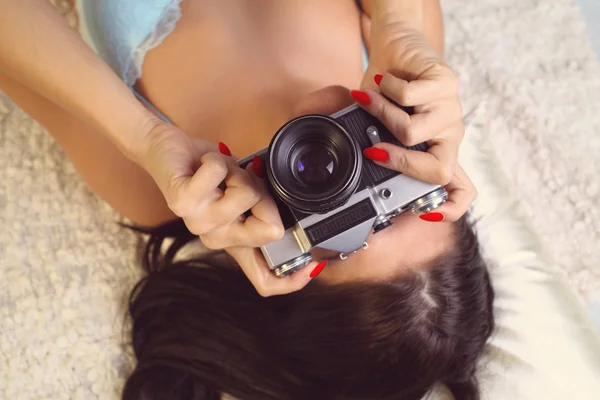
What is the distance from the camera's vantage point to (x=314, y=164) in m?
0.59

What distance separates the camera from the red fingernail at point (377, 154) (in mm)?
591

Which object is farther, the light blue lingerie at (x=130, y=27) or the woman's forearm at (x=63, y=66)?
the light blue lingerie at (x=130, y=27)

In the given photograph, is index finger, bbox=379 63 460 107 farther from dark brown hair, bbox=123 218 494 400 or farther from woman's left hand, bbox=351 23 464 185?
dark brown hair, bbox=123 218 494 400

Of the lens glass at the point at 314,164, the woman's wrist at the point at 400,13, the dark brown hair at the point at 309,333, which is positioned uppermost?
the woman's wrist at the point at 400,13

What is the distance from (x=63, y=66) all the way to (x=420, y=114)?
447 mm

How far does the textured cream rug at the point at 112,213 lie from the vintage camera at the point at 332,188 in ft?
1.55

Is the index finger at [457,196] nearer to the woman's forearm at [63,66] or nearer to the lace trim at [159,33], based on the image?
the woman's forearm at [63,66]

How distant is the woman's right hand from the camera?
56cm

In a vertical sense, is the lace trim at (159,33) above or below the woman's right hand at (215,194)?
above

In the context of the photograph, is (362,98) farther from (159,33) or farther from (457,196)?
(159,33)

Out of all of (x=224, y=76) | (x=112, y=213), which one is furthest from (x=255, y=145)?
(x=112, y=213)

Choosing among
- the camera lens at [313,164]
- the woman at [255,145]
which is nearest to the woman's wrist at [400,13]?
the woman at [255,145]

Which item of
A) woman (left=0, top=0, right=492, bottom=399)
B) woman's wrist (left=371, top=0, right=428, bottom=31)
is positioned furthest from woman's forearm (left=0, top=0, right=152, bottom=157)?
woman's wrist (left=371, top=0, right=428, bottom=31)

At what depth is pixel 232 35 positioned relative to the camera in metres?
0.85
